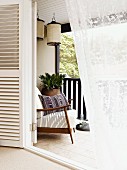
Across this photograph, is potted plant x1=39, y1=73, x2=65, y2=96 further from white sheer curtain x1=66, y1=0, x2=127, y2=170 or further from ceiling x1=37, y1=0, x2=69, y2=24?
white sheer curtain x1=66, y1=0, x2=127, y2=170

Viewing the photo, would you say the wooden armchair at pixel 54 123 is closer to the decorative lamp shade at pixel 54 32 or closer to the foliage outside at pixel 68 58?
the decorative lamp shade at pixel 54 32

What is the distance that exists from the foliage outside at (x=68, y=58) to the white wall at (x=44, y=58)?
48.9 inches

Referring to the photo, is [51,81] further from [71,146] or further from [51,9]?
[71,146]

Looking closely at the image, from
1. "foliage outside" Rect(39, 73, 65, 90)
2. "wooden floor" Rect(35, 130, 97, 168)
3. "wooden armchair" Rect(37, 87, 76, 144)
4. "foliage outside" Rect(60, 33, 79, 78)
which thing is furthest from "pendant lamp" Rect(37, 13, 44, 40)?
"foliage outside" Rect(60, 33, 79, 78)

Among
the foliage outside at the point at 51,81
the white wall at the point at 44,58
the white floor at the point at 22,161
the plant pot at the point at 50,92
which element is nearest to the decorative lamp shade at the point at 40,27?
the white wall at the point at 44,58

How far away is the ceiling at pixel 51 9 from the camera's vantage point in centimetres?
399

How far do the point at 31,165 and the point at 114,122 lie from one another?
1.20 meters

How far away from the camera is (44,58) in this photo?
534cm

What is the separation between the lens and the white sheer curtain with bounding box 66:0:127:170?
1754 millimetres

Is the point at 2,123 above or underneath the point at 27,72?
underneath

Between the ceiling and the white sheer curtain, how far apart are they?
2141mm

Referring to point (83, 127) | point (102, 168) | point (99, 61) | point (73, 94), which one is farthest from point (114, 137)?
point (73, 94)

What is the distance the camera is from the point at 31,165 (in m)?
2.56

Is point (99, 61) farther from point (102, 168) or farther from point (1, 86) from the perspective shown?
point (1, 86)
